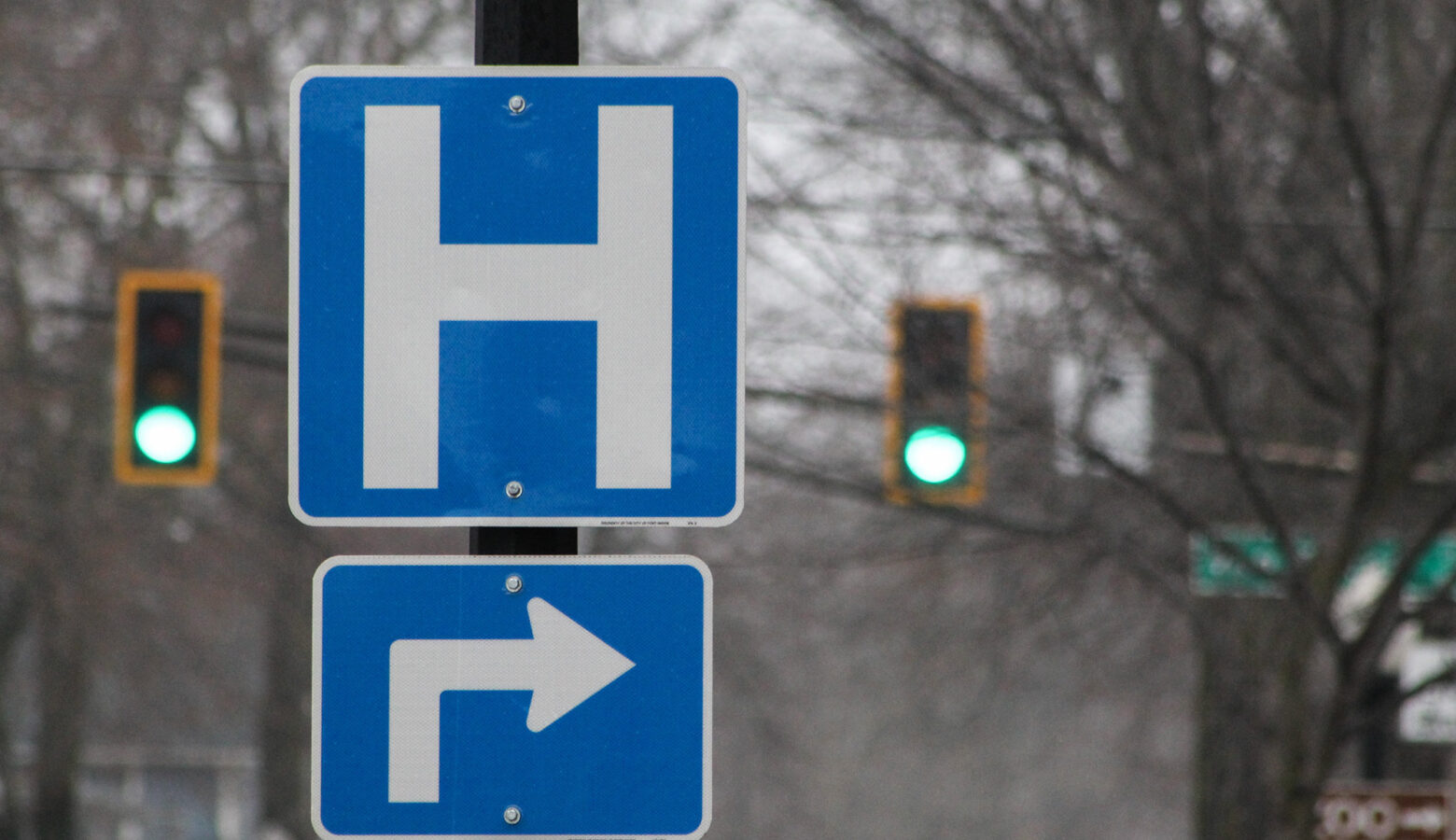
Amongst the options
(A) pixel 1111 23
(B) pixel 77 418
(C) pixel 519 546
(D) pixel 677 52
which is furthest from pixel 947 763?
(C) pixel 519 546

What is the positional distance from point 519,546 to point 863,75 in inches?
312

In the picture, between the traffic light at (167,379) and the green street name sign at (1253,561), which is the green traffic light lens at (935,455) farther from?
the traffic light at (167,379)

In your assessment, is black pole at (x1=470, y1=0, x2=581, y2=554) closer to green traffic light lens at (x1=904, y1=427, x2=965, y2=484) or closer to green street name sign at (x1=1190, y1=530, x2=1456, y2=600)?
green traffic light lens at (x1=904, y1=427, x2=965, y2=484)

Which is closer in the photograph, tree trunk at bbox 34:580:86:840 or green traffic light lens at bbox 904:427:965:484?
green traffic light lens at bbox 904:427:965:484

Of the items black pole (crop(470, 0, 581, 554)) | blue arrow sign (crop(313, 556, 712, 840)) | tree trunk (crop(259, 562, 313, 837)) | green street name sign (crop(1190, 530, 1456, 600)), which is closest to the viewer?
blue arrow sign (crop(313, 556, 712, 840))

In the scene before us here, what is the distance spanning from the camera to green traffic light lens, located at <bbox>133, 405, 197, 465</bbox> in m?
8.23

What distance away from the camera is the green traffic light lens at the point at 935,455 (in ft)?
26.4

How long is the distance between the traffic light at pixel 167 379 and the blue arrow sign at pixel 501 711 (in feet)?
18.0

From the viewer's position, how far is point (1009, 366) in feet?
33.1

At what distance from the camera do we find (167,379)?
8.41 m

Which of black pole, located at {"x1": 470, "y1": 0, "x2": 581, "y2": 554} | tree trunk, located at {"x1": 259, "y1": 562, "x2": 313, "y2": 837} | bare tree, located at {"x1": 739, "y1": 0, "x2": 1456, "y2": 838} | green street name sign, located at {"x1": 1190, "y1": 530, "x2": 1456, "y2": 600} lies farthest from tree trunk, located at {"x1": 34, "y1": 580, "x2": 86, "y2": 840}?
black pole, located at {"x1": 470, "y1": 0, "x2": 581, "y2": 554}

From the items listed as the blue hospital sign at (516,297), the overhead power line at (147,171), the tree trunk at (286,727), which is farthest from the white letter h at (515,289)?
the tree trunk at (286,727)

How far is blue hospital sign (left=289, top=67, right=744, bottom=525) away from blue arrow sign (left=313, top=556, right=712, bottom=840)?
13cm

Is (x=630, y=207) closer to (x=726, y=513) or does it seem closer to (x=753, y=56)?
(x=726, y=513)
